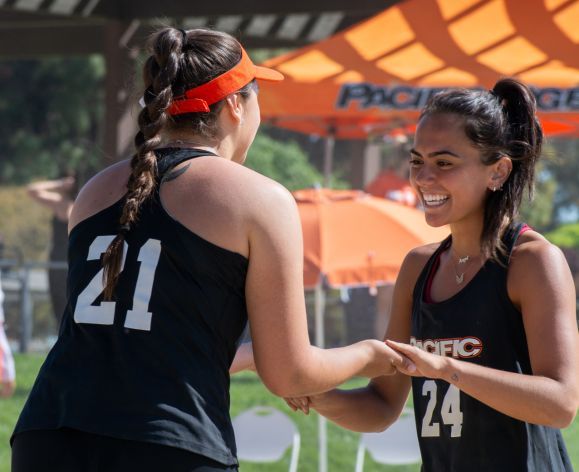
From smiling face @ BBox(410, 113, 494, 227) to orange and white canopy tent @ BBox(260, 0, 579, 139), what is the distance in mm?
2849

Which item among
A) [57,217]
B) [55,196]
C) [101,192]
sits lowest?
[101,192]

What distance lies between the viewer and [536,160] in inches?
96.7

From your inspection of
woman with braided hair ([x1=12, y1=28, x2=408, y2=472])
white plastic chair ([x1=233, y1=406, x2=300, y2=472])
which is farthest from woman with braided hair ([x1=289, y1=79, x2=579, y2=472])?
white plastic chair ([x1=233, y1=406, x2=300, y2=472])

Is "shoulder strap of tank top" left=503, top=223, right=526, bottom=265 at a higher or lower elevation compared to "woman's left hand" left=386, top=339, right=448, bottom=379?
higher

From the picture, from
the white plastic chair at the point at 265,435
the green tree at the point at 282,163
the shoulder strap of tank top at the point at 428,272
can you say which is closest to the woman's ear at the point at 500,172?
the shoulder strap of tank top at the point at 428,272

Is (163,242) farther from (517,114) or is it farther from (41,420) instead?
(517,114)

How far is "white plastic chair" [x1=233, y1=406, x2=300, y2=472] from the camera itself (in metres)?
5.46

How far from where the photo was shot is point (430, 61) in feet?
19.0

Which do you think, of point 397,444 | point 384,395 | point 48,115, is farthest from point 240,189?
point 48,115

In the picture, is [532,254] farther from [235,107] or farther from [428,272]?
[235,107]

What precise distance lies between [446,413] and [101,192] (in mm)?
895

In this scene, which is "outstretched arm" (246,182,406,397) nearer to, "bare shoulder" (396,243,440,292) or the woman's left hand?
the woman's left hand

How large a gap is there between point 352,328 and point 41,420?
23.8 ft

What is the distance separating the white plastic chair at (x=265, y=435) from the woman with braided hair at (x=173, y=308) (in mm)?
3427
